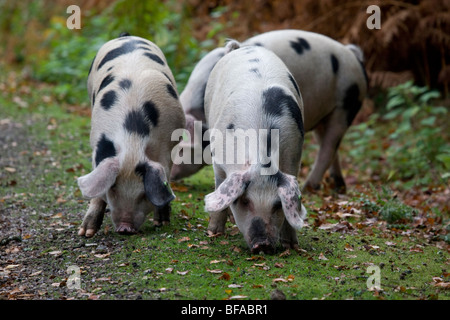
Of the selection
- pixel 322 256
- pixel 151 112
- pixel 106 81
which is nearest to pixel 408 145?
pixel 322 256

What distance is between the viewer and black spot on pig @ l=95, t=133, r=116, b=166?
601cm

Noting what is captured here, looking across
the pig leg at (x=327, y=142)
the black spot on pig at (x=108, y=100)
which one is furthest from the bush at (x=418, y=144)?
the black spot on pig at (x=108, y=100)

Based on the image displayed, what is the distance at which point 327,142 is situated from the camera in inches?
340

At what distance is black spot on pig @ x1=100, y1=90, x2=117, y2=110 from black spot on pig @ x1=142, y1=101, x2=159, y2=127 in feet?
1.01

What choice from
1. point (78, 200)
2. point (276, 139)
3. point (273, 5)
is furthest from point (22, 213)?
point (273, 5)

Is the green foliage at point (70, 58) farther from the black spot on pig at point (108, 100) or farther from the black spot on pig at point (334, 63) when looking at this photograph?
the black spot on pig at point (108, 100)

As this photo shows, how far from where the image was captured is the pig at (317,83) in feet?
25.6

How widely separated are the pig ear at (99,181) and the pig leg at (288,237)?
1.58 m

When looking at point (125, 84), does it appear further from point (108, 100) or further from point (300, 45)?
point (300, 45)

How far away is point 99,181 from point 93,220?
0.73 m

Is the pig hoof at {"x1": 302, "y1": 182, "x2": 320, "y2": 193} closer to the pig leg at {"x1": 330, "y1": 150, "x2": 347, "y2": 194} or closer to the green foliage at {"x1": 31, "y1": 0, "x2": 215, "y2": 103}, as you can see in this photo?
the pig leg at {"x1": 330, "y1": 150, "x2": 347, "y2": 194}

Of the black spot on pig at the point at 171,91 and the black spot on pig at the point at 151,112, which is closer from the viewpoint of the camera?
the black spot on pig at the point at 151,112

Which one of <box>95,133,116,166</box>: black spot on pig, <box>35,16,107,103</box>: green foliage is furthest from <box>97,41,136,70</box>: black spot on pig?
<box>35,16,107,103</box>: green foliage

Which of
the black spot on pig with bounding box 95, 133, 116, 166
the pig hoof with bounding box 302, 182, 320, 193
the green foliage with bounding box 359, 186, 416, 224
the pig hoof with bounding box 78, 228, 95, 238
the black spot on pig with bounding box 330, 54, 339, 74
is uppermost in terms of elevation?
the black spot on pig with bounding box 330, 54, 339, 74
